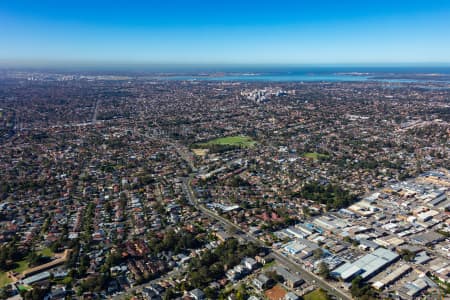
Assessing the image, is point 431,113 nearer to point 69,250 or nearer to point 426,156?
point 426,156

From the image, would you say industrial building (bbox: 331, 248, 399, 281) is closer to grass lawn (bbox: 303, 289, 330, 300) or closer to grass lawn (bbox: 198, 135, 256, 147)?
grass lawn (bbox: 303, 289, 330, 300)

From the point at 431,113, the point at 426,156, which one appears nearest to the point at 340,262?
the point at 426,156

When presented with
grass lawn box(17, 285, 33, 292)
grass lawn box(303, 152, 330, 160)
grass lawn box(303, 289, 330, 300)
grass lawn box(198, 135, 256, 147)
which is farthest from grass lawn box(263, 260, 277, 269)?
grass lawn box(198, 135, 256, 147)

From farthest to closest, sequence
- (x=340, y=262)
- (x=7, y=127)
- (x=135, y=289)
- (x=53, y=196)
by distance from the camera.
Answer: (x=7, y=127) < (x=53, y=196) < (x=340, y=262) < (x=135, y=289)

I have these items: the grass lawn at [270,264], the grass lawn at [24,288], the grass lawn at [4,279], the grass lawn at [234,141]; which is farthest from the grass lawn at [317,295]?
the grass lawn at [234,141]

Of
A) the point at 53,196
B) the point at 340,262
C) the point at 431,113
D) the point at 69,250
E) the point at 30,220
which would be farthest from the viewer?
the point at 431,113

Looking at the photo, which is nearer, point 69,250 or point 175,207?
point 69,250

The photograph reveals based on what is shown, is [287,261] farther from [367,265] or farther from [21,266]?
[21,266]
